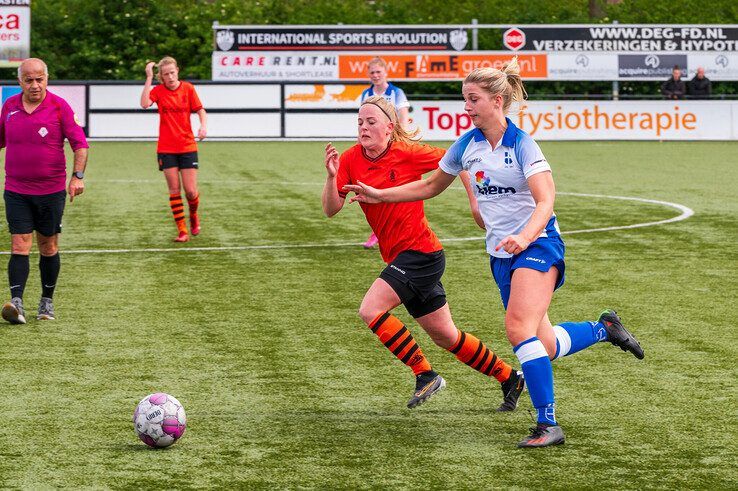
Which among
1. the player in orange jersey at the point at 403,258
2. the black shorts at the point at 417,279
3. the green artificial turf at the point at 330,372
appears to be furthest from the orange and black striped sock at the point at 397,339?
the green artificial turf at the point at 330,372

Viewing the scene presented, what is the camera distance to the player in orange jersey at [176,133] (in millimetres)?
14852

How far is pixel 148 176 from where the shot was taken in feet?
77.4

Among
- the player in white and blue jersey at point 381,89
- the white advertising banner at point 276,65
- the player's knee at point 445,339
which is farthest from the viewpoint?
the white advertising banner at point 276,65

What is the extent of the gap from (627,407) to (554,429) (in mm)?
998

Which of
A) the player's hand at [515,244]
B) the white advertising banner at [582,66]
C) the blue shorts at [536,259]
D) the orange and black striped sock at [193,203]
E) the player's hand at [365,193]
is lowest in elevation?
the orange and black striped sock at [193,203]

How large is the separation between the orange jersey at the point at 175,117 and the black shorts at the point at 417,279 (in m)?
8.13

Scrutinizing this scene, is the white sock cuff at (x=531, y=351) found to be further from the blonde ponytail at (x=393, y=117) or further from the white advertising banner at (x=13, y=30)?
the white advertising banner at (x=13, y=30)

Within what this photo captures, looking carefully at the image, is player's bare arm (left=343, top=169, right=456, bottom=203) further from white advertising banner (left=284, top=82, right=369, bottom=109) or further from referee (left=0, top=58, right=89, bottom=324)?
white advertising banner (left=284, top=82, right=369, bottom=109)

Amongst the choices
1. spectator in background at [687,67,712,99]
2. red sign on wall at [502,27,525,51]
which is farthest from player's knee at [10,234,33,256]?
red sign on wall at [502,27,525,51]

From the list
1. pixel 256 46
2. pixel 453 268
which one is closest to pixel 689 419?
pixel 453 268

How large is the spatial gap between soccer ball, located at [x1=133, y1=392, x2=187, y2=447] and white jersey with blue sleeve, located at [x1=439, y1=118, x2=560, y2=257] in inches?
72.2

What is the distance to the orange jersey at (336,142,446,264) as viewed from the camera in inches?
286

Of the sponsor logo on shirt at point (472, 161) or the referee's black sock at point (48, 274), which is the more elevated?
the sponsor logo on shirt at point (472, 161)

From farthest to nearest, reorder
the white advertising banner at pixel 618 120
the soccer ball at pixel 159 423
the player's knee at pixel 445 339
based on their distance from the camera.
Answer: the white advertising banner at pixel 618 120 → the player's knee at pixel 445 339 → the soccer ball at pixel 159 423
